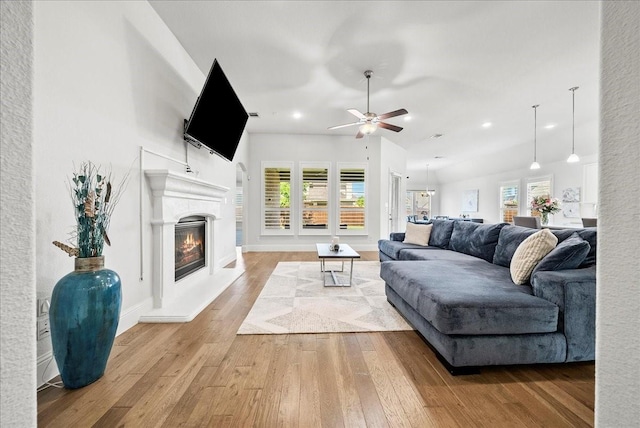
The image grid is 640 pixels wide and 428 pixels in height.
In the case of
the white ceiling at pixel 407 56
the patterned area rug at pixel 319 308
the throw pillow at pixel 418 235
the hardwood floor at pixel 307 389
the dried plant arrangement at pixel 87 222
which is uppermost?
the white ceiling at pixel 407 56

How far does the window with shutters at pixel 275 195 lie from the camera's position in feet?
21.9

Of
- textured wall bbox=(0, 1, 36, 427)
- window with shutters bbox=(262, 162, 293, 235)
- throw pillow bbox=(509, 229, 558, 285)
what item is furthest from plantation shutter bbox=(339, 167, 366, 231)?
textured wall bbox=(0, 1, 36, 427)

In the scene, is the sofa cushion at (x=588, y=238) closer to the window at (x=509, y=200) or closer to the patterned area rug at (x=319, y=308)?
the patterned area rug at (x=319, y=308)

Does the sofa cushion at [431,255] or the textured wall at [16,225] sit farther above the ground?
the textured wall at [16,225]

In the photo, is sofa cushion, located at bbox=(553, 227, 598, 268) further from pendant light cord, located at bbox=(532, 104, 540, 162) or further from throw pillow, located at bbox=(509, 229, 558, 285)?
pendant light cord, located at bbox=(532, 104, 540, 162)

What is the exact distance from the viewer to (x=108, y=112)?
2.16 metres

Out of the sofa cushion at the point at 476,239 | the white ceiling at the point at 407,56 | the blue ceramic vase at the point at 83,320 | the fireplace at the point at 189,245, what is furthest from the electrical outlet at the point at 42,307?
the sofa cushion at the point at 476,239

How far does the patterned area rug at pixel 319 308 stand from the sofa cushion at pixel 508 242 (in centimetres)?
125

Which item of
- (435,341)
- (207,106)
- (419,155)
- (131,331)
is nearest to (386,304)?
(435,341)

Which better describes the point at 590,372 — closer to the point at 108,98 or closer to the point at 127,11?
the point at 108,98

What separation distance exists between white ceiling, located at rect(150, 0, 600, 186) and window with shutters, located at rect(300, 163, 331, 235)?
125cm

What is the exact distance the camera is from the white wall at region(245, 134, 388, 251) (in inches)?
262

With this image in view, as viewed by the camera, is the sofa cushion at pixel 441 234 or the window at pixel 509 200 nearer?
the sofa cushion at pixel 441 234

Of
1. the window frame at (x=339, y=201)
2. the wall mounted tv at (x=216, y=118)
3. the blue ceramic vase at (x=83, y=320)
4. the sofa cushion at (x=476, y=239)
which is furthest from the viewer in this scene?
the window frame at (x=339, y=201)
